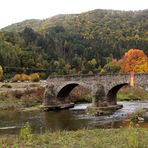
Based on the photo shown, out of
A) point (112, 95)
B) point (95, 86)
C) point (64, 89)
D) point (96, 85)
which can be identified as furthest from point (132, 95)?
point (96, 85)

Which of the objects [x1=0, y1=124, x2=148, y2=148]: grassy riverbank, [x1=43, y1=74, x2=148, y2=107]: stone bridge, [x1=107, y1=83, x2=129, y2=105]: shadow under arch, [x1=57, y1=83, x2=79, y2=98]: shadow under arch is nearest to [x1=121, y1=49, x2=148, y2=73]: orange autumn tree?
[x1=57, y1=83, x2=79, y2=98]: shadow under arch

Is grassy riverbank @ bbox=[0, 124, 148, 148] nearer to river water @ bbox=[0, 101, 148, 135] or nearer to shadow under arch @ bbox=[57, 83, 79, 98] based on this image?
river water @ bbox=[0, 101, 148, 135]

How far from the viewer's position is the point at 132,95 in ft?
270

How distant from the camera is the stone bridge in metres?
59.0

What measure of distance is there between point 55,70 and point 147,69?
102ft

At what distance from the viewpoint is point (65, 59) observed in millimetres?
155375

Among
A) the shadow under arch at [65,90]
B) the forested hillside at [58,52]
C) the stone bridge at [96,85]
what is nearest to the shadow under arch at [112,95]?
the stone bridge at [96,85]

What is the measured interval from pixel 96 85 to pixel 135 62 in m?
70.0

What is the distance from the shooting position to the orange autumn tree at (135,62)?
12315 cm

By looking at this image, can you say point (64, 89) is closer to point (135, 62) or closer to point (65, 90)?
point (65, 90)

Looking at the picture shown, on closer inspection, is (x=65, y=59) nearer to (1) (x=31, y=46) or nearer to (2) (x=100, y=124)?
(1) (x=31, y=46)

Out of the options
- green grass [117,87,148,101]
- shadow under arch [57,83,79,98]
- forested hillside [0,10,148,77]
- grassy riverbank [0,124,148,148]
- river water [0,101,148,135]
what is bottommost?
green grass [117,87,148,101]

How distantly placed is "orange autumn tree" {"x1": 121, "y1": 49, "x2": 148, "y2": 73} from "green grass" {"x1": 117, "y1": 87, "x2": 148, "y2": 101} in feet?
120

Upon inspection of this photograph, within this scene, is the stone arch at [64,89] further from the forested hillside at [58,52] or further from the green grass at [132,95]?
the forested hillside at [58,52]
